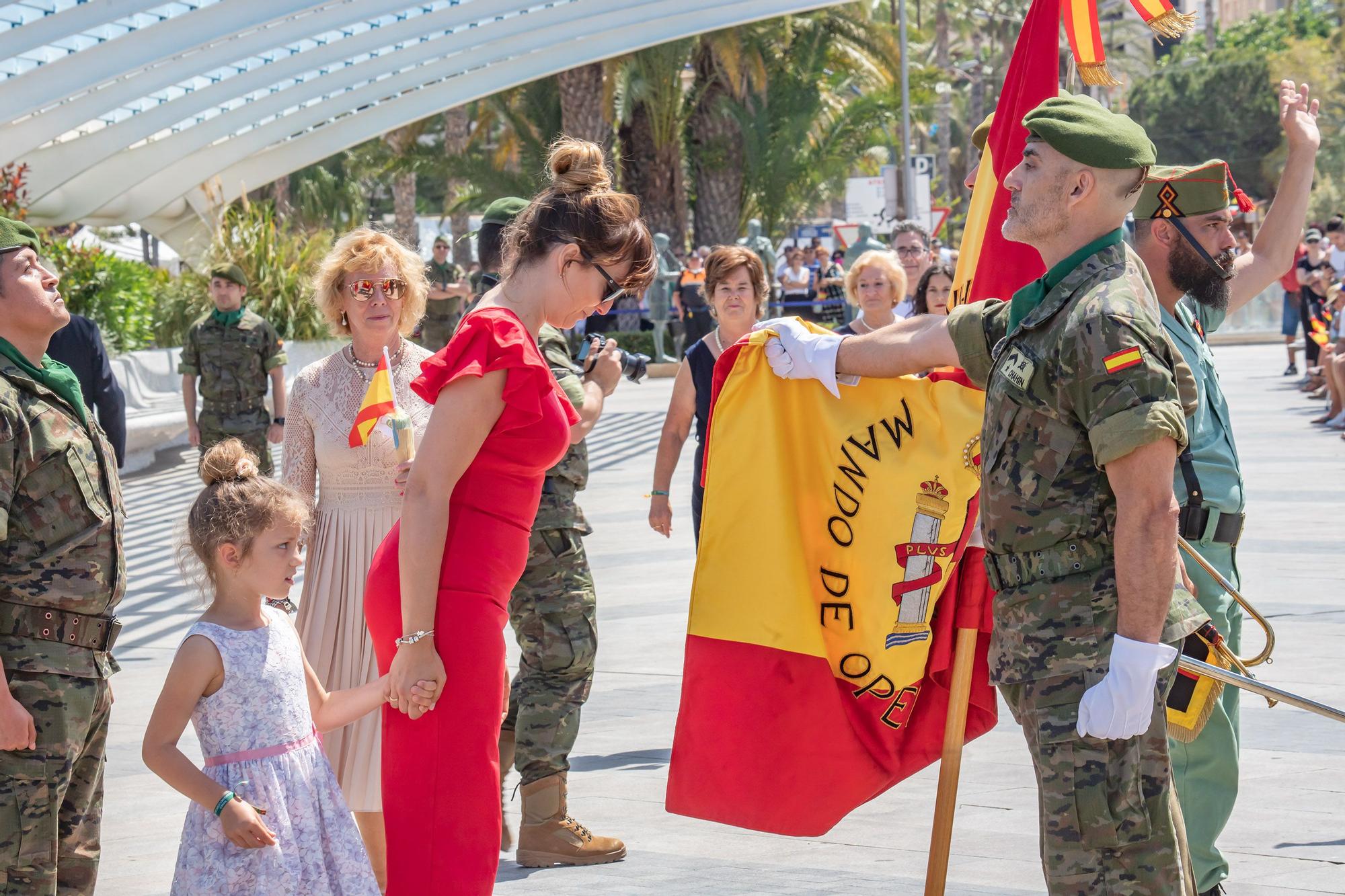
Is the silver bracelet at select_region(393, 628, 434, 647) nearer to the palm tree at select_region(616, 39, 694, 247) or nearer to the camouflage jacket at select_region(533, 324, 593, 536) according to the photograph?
the camouflage jacket at select_region(533, 324, 593, 536)

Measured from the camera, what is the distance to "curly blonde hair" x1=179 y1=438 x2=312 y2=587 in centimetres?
337

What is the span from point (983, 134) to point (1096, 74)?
0.57 metres

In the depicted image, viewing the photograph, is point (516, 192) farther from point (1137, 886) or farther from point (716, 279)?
point (1137, 886)

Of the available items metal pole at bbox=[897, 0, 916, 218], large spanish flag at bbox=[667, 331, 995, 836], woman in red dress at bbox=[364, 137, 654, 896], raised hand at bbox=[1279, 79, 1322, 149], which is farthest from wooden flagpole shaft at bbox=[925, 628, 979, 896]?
metal pole at bbox=[897, 0, 916, 218]

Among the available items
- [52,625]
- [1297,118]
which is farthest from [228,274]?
[1297,118]

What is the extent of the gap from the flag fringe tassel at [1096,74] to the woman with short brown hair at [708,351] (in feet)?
6.66

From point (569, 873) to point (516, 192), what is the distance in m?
25.4

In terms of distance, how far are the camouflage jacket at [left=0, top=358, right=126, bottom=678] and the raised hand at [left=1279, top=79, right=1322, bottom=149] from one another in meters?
3.41

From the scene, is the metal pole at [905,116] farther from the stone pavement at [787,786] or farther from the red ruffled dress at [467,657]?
the red ruffled dress at [467,657]

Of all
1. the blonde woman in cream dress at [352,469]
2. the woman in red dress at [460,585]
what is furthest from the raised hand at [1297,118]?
the blonde woman in cream dress at [352,469]

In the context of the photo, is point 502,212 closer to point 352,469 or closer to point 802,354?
point 352,469

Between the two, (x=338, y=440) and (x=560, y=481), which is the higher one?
(x=338, y=440)

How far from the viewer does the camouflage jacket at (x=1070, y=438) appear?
2865 millimetres

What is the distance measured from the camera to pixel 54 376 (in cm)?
344
